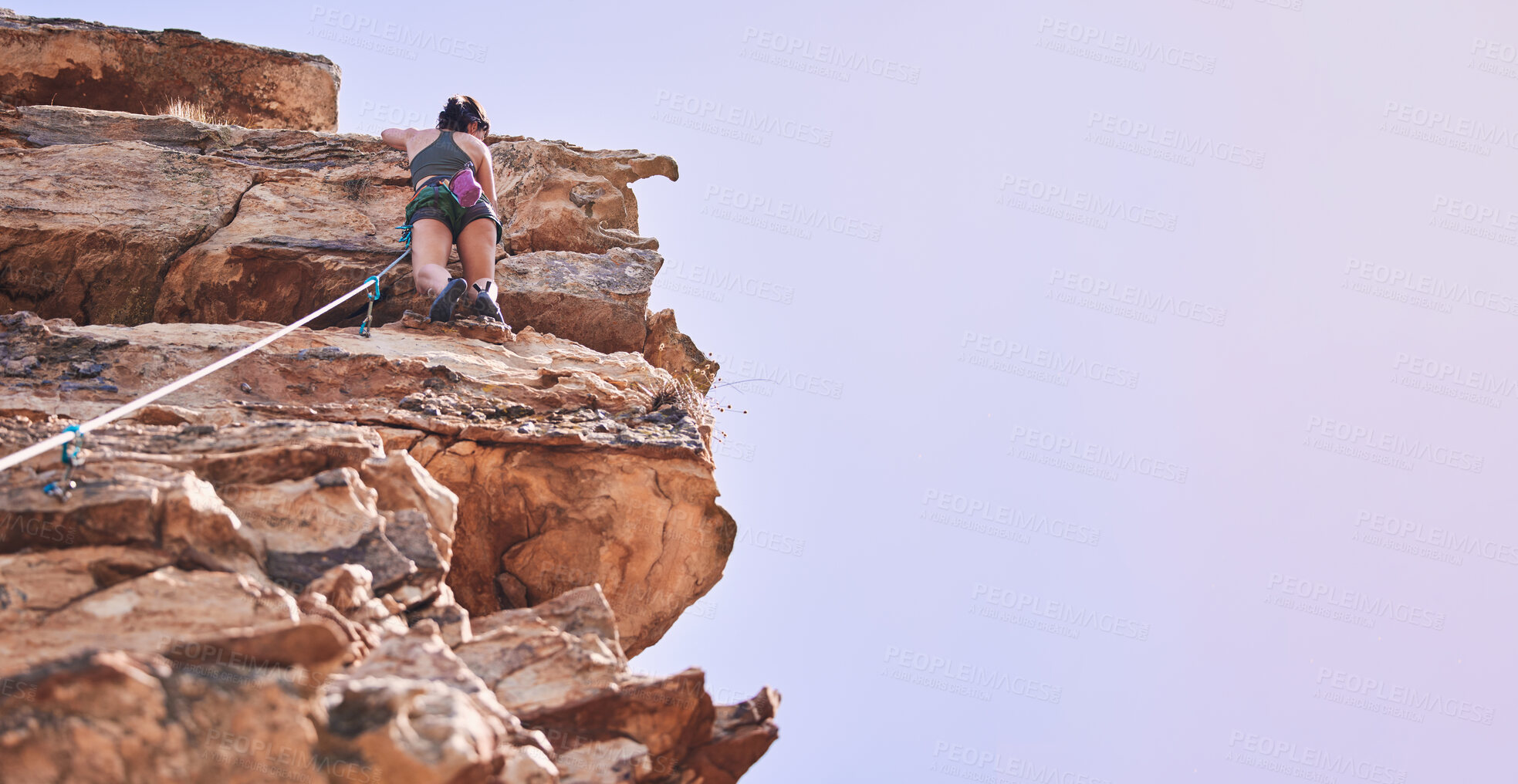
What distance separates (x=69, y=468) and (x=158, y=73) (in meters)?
6.96

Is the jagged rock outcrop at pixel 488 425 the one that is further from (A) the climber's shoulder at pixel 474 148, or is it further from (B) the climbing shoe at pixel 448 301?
(A) the climber's shoulder at pixel 474 148

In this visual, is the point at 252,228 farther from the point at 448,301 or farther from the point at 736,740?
the point at 736,740

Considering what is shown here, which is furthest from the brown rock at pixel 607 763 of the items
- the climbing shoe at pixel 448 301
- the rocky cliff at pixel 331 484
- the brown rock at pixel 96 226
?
the brown rock at pixel 96 226

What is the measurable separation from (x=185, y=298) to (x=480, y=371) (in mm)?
2517

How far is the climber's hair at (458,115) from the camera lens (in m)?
8.16

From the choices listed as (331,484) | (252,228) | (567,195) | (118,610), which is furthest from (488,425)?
(567,195)

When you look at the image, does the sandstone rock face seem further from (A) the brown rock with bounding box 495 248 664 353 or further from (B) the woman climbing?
(A) the brown rock with bounding box 495 248 664 353

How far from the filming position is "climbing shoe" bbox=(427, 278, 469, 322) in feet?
23.5

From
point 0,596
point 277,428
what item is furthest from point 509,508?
point 0,596

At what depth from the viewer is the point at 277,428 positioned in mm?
5109

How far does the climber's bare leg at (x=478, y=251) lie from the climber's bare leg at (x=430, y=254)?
0.28ft

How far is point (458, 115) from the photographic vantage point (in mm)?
8164

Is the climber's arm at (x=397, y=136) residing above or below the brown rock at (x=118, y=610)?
above

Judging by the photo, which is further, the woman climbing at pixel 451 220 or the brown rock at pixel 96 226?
the woman climbing at pixel 451 220
